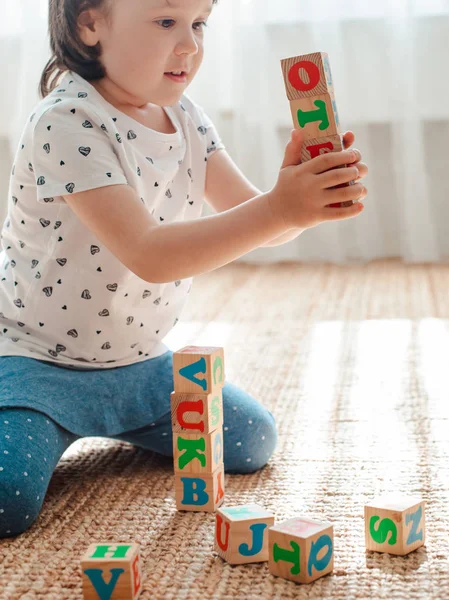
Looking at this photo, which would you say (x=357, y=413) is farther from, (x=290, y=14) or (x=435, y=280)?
(x=290, y=14)

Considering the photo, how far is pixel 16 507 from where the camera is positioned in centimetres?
81

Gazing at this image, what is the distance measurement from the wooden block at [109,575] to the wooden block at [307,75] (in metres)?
0.45

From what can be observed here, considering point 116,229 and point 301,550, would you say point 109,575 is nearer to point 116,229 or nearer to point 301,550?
point 301,550

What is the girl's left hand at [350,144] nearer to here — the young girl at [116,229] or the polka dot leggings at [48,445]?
the young girl at [116,229]

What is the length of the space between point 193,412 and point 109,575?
0.23 metres

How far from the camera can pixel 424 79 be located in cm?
215

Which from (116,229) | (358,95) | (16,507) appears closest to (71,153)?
(116,229)

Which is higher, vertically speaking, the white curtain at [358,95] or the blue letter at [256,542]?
the white curtain at [358,95]

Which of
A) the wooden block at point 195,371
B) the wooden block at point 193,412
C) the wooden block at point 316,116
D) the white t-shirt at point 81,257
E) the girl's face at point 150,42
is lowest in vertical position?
the wooden block at point 193,412

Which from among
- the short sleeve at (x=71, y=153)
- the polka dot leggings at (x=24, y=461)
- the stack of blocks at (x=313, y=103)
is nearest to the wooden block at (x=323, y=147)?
the stack of blocks at (x=313, y=103)

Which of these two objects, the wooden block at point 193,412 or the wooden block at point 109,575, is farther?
the wooden block at point 193,412

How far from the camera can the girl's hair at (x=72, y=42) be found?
92 cm

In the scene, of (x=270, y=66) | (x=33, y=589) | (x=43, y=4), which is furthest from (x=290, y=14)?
(x=33, y=589)

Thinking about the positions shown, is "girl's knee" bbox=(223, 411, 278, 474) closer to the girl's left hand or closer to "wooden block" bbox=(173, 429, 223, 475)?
"wooden block" bbox=(173, 429, 223, 475)
